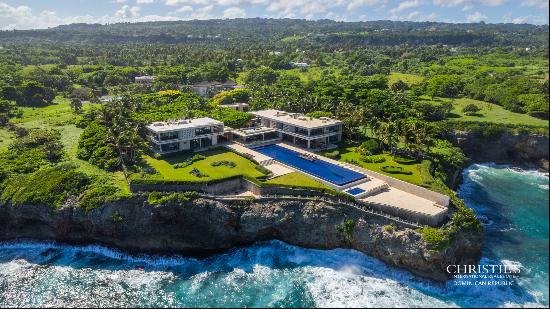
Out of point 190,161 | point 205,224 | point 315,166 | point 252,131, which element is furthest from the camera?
point 252,131

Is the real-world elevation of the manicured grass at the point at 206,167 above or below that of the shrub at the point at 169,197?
above

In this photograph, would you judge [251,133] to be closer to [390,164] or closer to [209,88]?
[390,164]

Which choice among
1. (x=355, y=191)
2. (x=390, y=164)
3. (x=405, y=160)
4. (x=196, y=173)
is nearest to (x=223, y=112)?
(x=196, y=173)

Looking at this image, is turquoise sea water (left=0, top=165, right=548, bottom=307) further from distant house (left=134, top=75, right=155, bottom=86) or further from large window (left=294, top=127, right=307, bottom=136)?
distant house (left=134, top=75, right=155, bottom=86)

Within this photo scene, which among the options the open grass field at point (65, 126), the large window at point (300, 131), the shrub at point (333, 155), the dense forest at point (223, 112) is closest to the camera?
the open grass field at point (65, 126)

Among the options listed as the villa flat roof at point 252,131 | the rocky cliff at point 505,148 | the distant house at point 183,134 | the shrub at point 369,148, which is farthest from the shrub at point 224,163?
the rocky cliff at point 505,148

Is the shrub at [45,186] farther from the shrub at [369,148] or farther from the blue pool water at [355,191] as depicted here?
the shrub at [369,148]
